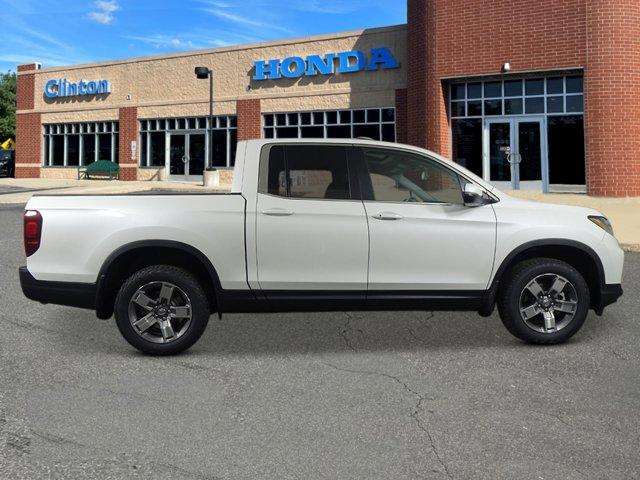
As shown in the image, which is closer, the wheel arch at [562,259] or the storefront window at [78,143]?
the wheel arch at [562,259]

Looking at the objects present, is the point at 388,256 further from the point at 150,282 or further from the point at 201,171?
the point at 201,171

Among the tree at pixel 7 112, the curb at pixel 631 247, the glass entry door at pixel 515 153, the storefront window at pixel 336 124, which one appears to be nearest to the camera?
the curb at pixel 631 247

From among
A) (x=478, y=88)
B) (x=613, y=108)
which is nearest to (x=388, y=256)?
(x=613, y=108)

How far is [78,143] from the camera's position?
37.6 meters

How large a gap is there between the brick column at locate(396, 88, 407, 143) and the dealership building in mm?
57

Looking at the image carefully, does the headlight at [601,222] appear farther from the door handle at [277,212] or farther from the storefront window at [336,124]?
the storefront window at [336,124]

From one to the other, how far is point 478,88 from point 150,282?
63.9 feet

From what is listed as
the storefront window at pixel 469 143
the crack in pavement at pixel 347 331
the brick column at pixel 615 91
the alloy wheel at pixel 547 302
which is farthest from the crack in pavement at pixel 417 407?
the storefront window at pixel 469 143

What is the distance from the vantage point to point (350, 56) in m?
28.0

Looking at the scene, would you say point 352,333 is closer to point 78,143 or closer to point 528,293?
point 528,293

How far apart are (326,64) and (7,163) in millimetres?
23649

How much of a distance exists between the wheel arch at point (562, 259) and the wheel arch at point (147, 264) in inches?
92.2

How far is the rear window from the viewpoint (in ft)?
18.2

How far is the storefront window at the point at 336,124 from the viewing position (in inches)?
1086
